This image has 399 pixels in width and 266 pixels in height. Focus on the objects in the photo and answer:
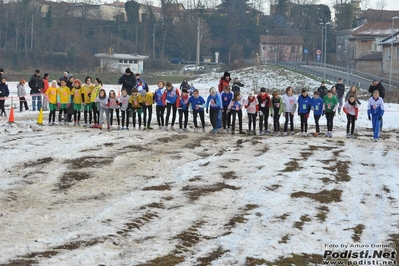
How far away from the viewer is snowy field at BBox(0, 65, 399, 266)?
10.2 metres

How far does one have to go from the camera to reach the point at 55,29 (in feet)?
333

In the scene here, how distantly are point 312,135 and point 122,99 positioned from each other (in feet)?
19.4

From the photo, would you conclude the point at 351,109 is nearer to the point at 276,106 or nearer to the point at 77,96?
the point at 276,106

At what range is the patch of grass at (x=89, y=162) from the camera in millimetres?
16016

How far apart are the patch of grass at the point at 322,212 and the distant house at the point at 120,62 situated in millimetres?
76285

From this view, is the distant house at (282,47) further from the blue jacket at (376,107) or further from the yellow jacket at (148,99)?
the blue jacket at (376,107)

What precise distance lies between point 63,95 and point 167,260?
14578mm

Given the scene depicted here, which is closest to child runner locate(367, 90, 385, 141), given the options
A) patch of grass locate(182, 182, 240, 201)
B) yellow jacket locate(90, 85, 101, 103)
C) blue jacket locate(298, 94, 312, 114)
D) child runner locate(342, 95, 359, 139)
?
child runner locate(342, 95, 359, 139)

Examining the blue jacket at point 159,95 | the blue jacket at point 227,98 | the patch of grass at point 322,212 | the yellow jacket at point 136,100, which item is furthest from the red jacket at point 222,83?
the patch of grass at point 322,212

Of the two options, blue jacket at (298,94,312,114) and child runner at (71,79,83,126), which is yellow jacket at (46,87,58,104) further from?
blue jacket at (298,94,312,114)

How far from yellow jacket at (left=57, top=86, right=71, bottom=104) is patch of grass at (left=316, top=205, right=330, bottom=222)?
41.2 ft

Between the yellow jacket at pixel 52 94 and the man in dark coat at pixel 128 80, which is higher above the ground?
the man in dark coat at pixel 128 80

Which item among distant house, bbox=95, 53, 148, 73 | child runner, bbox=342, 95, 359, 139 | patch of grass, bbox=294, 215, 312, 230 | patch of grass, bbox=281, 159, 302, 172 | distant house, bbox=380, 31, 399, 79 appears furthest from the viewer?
distant house, bbox=95, 53, 148, 73

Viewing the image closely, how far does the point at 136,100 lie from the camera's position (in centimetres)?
2281
